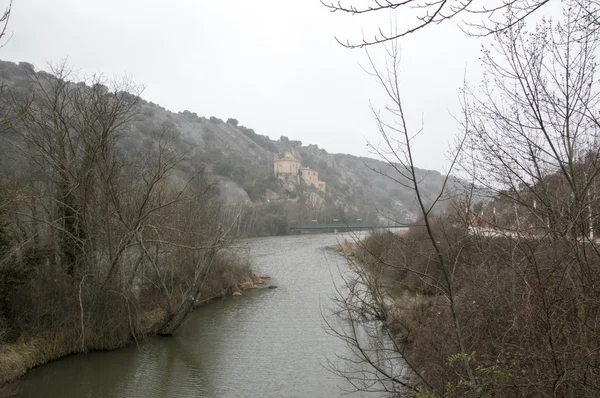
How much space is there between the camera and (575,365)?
318cm

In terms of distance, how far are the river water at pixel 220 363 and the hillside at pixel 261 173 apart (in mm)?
9014

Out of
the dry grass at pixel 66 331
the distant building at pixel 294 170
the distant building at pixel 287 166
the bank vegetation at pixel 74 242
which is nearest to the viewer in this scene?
the dry grass at pixel 66 331

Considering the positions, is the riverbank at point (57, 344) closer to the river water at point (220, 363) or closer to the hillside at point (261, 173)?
the river water at point (220, 363)

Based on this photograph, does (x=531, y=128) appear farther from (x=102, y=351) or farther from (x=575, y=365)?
(x=102, y=351)

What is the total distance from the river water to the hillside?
901 centimetres

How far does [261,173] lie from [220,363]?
72.8 m

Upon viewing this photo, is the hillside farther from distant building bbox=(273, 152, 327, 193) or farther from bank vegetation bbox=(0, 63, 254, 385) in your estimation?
bank vegetation bbox=(0, 63, 254, 385)

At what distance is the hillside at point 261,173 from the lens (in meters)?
51.6

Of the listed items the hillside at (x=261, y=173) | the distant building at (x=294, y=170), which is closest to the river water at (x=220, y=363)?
the hillside at (x=261, y=173)

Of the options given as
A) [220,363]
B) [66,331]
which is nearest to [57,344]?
[66,331]

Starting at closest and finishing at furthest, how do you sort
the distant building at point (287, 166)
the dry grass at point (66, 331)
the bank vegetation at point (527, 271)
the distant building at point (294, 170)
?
the bank vegetation at point (527, 271) < the dry grass at point (66, 331) < the distant building at point (294, 170) < the distant building at point (287, 166)

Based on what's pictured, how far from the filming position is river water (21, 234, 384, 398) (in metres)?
10.0

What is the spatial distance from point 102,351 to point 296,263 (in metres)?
17.8

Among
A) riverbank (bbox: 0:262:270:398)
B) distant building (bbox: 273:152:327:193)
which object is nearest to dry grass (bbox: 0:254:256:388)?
riverbank (bbox: 0:262:270:398)
